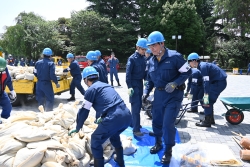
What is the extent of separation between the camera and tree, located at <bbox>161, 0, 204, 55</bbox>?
98.1 feet

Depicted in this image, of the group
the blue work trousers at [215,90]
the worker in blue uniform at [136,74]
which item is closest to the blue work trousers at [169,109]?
the worker in blue uniform at [136,74]

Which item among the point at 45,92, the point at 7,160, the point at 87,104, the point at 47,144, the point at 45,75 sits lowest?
the point at 7,160

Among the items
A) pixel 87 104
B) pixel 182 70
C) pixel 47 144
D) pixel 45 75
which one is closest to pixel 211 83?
pixel 182 70

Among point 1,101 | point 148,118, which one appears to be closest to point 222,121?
point 148,118

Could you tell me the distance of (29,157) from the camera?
3072 mm

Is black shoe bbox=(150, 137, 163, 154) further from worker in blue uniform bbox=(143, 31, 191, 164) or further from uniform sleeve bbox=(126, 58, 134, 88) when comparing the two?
uniform sleeve bbox=(126, 58, 134, 88)

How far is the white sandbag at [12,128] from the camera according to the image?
3.64 meters

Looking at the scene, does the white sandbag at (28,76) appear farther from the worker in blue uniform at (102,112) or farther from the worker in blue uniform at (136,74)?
the worker in blue uniform at (102,112)

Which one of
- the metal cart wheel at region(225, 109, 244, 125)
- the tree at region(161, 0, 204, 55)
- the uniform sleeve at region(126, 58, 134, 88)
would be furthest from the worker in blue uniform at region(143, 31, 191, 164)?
the tree at region(161, 0, 204, 55)

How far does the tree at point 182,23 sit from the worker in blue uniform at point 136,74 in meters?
25.9

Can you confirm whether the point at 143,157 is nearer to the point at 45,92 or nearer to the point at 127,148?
the point at 127,148

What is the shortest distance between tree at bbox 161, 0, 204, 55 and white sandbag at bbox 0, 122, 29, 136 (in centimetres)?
2779

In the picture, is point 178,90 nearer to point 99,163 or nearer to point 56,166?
point 99,163

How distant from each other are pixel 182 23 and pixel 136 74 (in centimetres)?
2742
